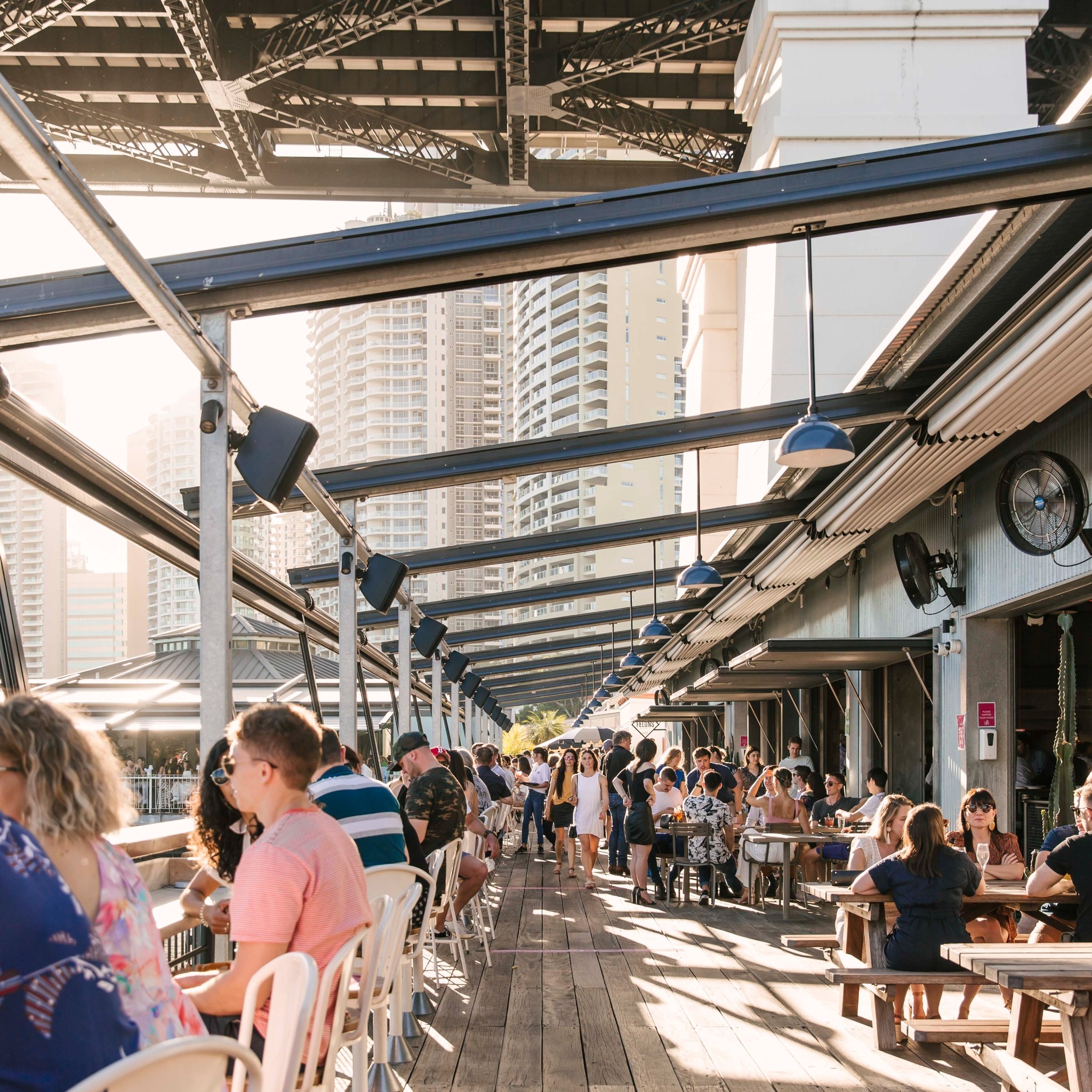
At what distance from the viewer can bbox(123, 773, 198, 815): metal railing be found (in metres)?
18.2

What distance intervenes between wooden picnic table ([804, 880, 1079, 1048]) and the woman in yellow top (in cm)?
801

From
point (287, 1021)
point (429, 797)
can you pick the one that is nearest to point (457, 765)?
point (429, 797)

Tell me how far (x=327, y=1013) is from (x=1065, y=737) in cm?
719

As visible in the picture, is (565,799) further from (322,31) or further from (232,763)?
(232,763)

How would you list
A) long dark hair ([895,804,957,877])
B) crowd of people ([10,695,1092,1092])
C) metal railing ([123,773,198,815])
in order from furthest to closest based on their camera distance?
metal railing ([123,773,198,815])
long dark hair ([895,804,957,877])
crowd of people ([10,695,1092,1092])

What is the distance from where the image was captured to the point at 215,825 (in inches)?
156

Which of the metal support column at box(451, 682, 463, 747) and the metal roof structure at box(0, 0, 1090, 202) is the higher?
the metal roof structure at box(0, 0, 1090, 202)

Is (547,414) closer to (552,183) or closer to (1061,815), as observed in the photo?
(552,183)

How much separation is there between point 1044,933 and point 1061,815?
9.62 ft

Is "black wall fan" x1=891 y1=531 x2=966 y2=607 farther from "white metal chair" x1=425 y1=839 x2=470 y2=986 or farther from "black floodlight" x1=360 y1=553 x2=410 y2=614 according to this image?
"white metal chair" x1=425 y1=839 x2=470 y2=986

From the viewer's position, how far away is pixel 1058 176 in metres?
4.94

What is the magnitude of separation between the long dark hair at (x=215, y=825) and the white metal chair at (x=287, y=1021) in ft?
4.91

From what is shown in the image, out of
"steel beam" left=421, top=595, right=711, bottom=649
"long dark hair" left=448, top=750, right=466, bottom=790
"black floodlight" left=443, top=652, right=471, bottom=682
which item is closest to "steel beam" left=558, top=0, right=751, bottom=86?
"steel beam" left=421, top=595, right=711, bottom=649

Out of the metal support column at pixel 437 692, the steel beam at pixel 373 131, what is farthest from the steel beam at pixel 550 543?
the steel beam at pixel 373 131
